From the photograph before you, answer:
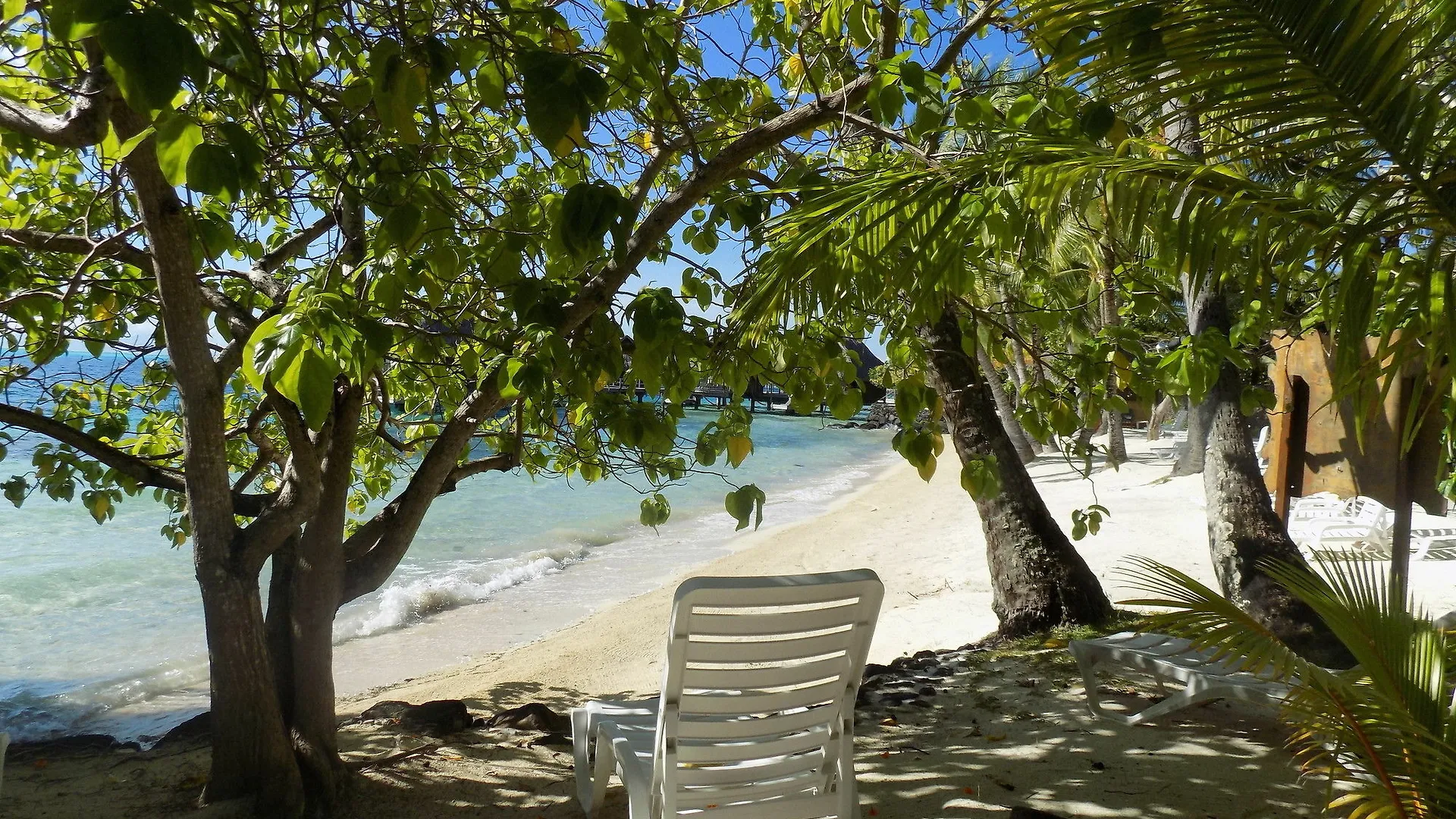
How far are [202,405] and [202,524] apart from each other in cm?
41

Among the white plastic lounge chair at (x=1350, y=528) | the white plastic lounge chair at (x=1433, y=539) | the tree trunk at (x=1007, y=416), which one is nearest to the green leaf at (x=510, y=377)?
the white plastic lounge chair at (x=1350, y=528)

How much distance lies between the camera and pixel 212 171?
5.92ft

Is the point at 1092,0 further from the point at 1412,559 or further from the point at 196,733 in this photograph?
the point at 1412,559

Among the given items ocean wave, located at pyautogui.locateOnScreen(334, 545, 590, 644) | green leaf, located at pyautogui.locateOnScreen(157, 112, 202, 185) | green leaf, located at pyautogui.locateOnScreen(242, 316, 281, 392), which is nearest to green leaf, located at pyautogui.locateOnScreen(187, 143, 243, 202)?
green leaf, located at pyautogui.locateOnScreen(157, 112, 202, 185)

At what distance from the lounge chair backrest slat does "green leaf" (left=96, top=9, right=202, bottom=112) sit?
1553 mm

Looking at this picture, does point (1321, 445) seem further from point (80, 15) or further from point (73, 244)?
point (80, 15)

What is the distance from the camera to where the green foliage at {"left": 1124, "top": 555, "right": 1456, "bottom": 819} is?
2.11 metres

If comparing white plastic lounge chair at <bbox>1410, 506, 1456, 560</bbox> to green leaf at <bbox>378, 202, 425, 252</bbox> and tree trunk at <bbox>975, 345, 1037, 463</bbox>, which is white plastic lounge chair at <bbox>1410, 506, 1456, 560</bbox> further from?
green leaf at <bbox>378, 202, 425, 252</bbox>

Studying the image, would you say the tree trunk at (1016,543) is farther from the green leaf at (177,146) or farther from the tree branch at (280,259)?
the green leaf at (177,146)

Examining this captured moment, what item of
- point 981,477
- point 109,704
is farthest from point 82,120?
point 109,704

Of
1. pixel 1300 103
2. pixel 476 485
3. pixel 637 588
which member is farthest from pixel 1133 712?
pixel 476 485

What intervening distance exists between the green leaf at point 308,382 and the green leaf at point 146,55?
0.45 metres

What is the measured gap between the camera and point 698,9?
4.50 meters

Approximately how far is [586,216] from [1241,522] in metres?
4.94
